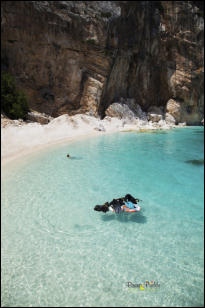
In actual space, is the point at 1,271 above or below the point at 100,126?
below

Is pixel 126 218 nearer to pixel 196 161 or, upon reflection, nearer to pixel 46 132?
pixel 196 161

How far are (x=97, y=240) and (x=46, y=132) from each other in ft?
60.6

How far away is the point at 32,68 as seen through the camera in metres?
30.4

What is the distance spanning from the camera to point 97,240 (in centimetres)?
608

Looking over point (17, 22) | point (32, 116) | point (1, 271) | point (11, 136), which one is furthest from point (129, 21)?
point (1, 271)

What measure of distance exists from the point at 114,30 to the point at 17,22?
587 inches

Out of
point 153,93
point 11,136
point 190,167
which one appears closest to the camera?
point 190,167

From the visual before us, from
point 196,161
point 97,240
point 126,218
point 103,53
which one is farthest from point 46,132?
point 103,53

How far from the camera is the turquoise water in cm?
446

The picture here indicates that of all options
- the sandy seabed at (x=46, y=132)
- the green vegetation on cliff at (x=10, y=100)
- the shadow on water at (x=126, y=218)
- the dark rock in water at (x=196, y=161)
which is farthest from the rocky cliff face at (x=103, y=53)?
the shadow on water at (x=126, y=218)

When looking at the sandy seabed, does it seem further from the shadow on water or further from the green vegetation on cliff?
the shadow on water

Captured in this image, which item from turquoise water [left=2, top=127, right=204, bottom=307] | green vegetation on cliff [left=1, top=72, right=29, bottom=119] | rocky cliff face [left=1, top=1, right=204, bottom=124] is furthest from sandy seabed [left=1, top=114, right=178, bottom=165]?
turquoise water [left=2, top=127, right=204, bottom=307]

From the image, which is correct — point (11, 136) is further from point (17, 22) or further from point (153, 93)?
point (153, 93)

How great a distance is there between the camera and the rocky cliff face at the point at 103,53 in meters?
29.0
